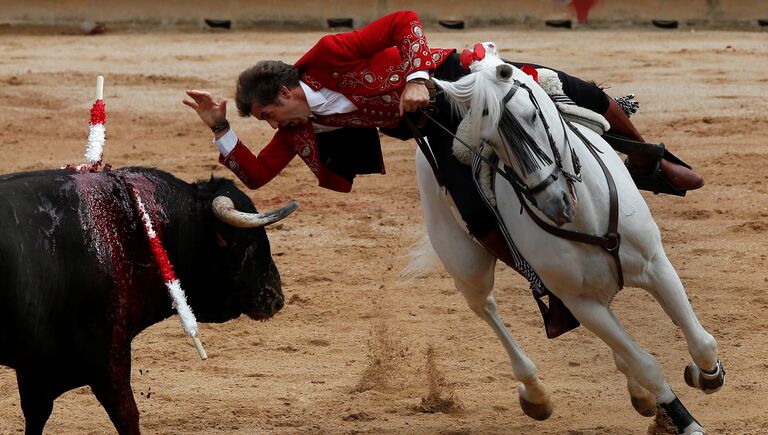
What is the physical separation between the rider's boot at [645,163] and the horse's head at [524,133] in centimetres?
90

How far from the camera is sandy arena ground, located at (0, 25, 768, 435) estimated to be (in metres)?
5.63

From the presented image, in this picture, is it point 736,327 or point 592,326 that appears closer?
point 592,326

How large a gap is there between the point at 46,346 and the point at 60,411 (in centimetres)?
136

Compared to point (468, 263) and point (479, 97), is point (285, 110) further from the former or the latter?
point (468, 263)

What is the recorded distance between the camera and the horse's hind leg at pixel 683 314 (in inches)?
183

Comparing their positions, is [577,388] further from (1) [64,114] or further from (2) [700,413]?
(1) [64,114]

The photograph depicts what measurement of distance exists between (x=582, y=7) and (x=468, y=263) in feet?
30.9

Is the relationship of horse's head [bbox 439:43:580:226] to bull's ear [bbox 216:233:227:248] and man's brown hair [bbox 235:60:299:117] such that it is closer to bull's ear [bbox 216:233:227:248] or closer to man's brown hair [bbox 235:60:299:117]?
man's brown hair [bbox 235:60:299:117]

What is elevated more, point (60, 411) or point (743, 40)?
point (743, 40)

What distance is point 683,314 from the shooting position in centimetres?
467

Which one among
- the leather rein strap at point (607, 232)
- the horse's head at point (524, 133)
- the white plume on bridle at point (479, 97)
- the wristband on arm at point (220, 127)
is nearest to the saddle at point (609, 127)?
the leather rein strap at point (607, 232)

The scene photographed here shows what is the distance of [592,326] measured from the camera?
4734 mm

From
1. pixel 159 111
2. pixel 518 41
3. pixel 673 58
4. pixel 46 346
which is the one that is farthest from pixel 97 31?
pixel 46 346

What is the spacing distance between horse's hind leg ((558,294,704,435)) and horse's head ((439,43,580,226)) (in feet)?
1.70
